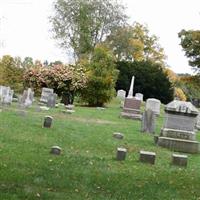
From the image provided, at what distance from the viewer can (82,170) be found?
10500 mm

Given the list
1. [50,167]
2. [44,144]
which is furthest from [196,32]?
[50,167]

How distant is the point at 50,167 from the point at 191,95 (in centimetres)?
7202

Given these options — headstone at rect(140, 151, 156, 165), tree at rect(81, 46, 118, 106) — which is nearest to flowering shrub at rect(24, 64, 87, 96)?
tree at rect(81, 46, 118, 106)

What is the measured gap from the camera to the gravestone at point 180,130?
53.5ft

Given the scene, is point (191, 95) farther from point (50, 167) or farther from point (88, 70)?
point (50, 167)

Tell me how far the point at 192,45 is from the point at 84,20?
16198mm

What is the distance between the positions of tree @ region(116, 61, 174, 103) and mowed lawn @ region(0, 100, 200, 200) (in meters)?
37.0

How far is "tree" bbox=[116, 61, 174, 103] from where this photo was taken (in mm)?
53375

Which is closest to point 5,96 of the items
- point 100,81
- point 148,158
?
point 100,81

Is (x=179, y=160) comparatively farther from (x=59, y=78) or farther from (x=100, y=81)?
(x=59, y=78)

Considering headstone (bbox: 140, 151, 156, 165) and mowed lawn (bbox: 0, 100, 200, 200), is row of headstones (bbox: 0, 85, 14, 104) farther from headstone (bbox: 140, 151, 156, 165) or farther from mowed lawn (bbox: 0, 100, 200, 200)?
headstone (bbox: 140, 151, 156, 165)

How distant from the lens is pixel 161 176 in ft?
35.4

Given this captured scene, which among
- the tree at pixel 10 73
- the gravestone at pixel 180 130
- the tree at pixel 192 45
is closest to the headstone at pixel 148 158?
the gravestone at pixel 180 130

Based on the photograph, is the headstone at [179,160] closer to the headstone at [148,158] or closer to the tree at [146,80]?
the headstone at [148,158]
